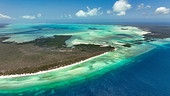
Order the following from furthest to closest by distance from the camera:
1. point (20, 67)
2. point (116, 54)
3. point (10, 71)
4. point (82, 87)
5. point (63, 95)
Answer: point (116, 54) → point (20, 67) → point (10, 71) → point (82, 87) → point (63, 95)

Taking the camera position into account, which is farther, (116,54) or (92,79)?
(116,54)

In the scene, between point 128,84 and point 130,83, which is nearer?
point 128,84

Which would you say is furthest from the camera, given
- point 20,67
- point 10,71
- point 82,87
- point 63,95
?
point 20,67

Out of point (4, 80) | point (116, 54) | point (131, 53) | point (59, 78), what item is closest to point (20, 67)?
point (4, 80)

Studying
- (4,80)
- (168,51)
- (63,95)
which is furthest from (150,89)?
(168,51)

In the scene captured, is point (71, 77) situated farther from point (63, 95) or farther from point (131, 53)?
point (131, 53)

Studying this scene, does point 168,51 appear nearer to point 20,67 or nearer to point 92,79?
point 92,79
